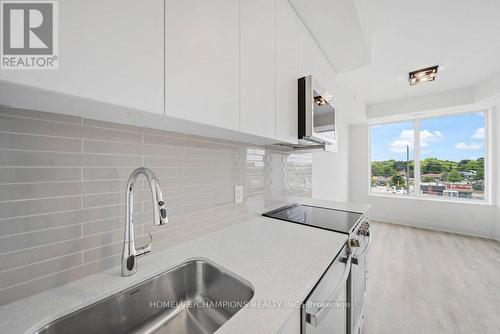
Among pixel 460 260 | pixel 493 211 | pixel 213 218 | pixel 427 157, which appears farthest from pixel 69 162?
pixel 493 211

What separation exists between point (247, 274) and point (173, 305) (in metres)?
0.35

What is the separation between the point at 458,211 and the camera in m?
3.77

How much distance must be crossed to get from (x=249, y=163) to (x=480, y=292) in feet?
9.11

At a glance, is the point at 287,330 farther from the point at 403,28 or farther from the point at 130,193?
the point at 403,28

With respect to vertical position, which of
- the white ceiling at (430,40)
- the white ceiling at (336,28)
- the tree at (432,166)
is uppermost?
the white ceiling at (430,40)

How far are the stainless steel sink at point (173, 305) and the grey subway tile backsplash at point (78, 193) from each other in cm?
16

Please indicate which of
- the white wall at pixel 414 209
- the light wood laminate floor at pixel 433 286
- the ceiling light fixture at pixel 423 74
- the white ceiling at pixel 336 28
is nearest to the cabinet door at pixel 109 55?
the white ceiling at pixel 336 28

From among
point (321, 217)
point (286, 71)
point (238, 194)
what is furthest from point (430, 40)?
point (238, 194)

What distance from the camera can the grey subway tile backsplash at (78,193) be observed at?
568 mm

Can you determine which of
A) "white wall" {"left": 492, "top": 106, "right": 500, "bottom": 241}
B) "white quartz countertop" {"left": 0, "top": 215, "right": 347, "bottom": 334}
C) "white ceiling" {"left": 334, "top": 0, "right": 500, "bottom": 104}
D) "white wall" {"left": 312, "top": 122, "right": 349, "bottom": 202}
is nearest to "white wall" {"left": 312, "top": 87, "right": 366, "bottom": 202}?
"white wall" {"left": 312, "top": 122, "right": 349, "bottom": 202}

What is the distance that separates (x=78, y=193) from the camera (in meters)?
0.68

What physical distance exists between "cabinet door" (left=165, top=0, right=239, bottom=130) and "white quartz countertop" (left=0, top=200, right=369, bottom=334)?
1.88 ft

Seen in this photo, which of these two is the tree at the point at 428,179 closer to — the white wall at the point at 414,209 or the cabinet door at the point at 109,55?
the white wall at the point at 414,209

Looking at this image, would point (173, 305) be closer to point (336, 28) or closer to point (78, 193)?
point (78, 193)
